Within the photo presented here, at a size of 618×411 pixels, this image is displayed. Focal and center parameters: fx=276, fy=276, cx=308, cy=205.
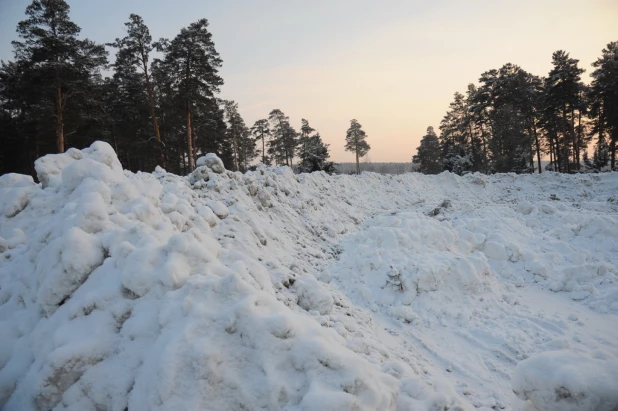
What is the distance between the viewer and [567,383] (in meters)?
2.70

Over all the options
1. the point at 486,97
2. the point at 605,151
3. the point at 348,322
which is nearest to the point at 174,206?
the point at 348,322

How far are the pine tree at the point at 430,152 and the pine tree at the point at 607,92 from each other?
65.8ft

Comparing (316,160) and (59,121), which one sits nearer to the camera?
(59,121)

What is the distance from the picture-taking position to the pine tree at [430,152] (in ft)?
163

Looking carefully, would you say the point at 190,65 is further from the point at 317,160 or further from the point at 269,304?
the point at 269,304

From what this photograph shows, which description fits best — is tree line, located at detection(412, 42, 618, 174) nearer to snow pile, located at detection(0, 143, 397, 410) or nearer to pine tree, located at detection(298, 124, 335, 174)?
pine tree, located at detection(298, 124, 335, 174)

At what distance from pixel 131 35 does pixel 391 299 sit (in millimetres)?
24828

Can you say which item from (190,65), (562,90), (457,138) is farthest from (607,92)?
(190,65)

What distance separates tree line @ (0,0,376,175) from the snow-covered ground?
1474 centimetres

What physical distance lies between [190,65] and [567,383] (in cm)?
2486

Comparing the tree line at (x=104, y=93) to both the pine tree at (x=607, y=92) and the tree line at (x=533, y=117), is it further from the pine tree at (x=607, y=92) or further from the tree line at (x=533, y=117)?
the pine tree at (x=607, y=92)

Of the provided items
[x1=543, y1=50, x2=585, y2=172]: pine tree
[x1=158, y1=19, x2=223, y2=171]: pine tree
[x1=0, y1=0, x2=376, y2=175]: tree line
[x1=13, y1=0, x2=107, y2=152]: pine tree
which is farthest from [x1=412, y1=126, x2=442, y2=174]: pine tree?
[x1=13, y1=0, x2=107, y2=152]: pine tree

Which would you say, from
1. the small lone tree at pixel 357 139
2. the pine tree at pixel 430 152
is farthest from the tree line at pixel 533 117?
the small lone tree at pixel 357 139

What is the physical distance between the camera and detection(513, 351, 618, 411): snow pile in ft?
8.48
